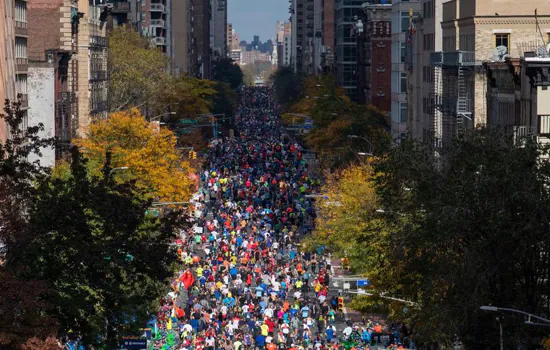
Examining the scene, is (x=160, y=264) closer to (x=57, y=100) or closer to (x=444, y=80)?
(x=444, y=80)

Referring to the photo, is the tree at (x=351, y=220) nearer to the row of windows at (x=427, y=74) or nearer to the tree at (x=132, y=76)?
the row of windows at (x=427, y=74)

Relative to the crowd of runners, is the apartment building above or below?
above

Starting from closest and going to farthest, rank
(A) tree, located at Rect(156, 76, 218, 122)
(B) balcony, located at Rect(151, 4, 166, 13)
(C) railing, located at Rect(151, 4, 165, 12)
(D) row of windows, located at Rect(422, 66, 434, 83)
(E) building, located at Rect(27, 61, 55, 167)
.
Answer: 1. (E) building, located at Rect(27, 61, 55, 167)
2. (D) row of windows, located at Rect(422, 66, 434, 83)
3. (A) tree, located at Rect(156, 76, 218, 122)
4. (B) balcony, located at Rect(151, 4, 166, 13)
5. (C) railing, located at Rect(151, 4, 165, 12)

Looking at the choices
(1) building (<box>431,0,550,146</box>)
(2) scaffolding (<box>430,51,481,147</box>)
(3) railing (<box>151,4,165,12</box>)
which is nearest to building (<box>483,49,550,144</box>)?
(1) building (<box>431,0,550,146</box>)

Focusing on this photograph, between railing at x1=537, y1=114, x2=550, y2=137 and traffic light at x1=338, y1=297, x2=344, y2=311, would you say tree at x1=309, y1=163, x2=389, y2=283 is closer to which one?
traffic light at x1=338, y1=297, x2=344, y2=311

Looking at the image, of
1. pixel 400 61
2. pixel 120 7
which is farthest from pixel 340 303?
pixel 120 7

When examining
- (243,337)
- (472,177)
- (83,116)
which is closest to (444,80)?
(243,337)

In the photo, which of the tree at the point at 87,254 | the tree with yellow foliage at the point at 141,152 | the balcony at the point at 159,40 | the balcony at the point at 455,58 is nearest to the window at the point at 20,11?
the tree with yellow foliage at the point at 141,152

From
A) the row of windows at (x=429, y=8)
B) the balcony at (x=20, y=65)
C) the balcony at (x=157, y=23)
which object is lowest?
the balcony at (x=20, y=65)
